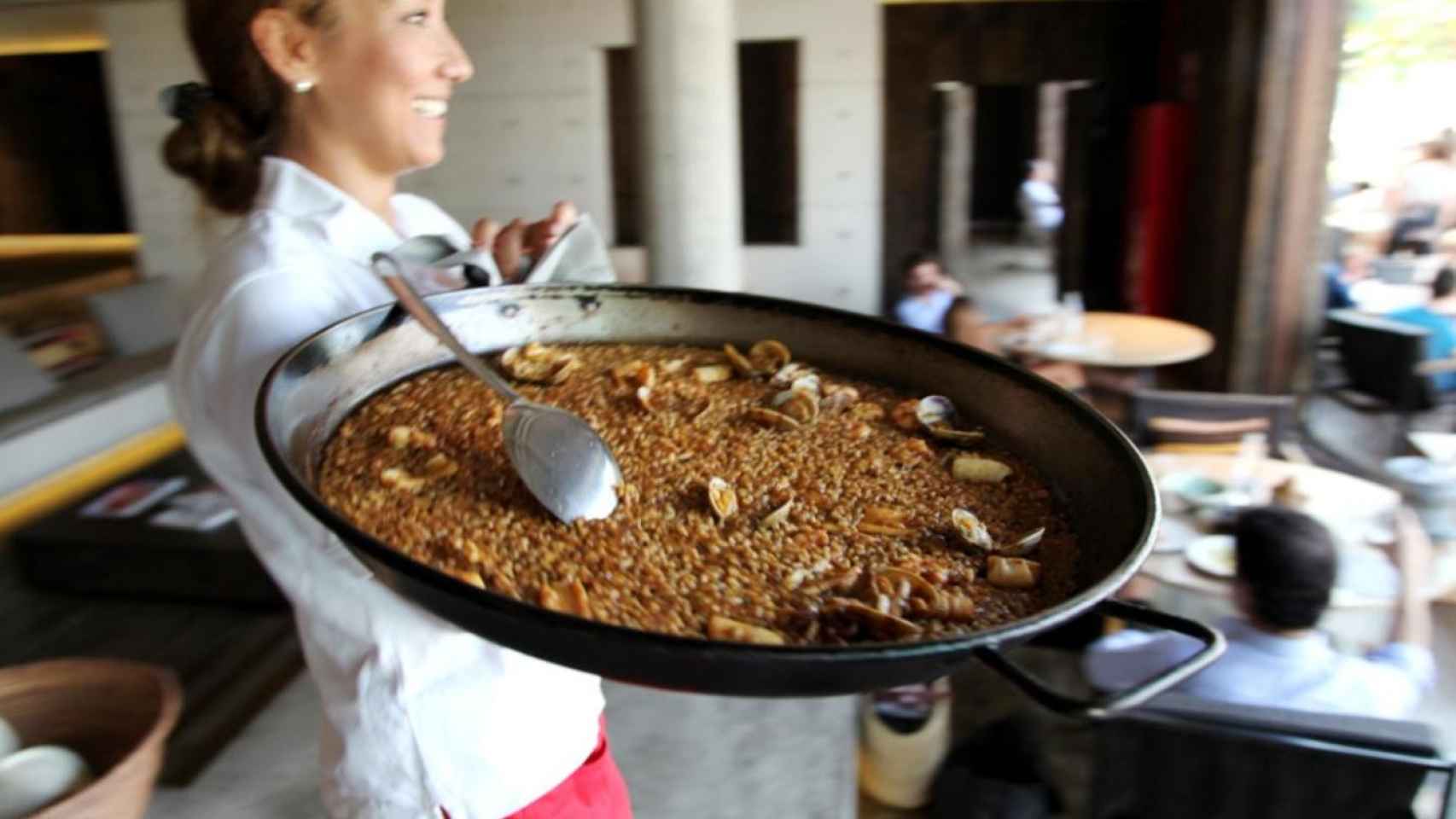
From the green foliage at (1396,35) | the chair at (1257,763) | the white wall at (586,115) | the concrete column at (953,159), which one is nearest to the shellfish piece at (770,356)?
the chair at (1257,763)

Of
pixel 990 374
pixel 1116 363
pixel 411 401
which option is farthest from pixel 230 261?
pixel 1116 363

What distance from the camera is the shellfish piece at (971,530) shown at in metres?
0.79

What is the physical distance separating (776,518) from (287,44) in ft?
2.28

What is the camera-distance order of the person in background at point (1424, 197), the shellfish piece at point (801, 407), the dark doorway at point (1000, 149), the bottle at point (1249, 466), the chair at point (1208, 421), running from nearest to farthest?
1. the shellfish piece at point (801, 407)
2. the bottle at point (1249, 466)
3. the chair at point (1208, 421)
4. the person in background at point (1424, 197)
5. the dark doorway at point (1000, 149)

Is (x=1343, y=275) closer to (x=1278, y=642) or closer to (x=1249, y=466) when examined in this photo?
(x=1249, y=466)

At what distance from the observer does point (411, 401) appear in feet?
3.18

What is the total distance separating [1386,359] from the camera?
4.70 meters

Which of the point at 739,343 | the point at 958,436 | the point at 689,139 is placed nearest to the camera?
the point at 958,436

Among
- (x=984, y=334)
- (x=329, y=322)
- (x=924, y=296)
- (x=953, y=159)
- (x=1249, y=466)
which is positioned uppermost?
(x=329, y=322)

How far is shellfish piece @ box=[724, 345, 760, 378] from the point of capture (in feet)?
3.56

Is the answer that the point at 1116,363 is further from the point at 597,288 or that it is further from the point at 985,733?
the point at 597,288

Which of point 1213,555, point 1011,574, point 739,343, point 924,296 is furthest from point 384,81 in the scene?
point 924,296

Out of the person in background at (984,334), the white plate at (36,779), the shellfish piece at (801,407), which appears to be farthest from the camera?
the person in background at (984,334)

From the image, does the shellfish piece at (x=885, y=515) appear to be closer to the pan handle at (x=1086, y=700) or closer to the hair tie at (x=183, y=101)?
the pan handle at (x=1086, y=700)
